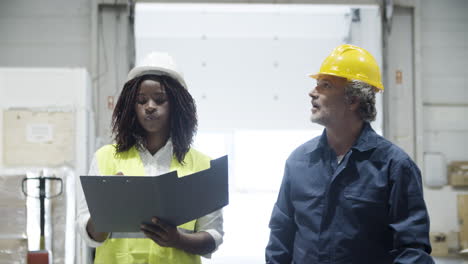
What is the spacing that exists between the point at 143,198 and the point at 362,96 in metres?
0.92

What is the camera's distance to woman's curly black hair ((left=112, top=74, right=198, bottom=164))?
77.7 inches

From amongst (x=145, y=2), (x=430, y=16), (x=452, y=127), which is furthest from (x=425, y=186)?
(x=145, y=2)

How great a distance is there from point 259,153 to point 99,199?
647 centimetres

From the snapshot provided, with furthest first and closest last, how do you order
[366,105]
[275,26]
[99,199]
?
1. [275,26]
2. [366,105]
3. [99,199]

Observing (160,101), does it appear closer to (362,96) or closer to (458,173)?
(362,96)

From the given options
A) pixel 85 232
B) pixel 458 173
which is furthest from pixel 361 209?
pixel 458 173

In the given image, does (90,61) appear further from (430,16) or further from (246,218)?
(246,218)

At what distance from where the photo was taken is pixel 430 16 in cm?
505

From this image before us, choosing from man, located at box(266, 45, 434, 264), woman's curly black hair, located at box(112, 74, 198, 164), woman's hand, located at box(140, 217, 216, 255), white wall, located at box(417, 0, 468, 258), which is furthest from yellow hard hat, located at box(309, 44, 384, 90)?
white wall, located at box(417, 0, 468, 258)

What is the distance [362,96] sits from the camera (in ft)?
6.76

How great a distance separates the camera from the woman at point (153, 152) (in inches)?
72.9

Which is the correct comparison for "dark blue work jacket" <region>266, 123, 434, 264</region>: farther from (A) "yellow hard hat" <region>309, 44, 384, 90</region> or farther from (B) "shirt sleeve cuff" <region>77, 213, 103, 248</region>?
(B) "shirt sleeve cuff" <region>77, 213, 103, 248</region>

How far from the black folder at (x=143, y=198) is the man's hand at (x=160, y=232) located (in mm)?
18

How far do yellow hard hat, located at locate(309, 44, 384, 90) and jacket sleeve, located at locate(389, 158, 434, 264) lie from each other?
0.37 metres
